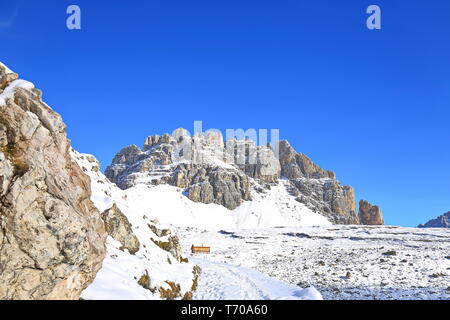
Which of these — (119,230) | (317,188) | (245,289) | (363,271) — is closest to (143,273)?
(119,230)

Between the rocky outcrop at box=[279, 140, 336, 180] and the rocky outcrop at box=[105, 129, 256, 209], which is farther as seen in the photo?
the rocky outcrop at box=[279, 140, 336, 180]

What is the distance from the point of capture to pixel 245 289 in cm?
2256

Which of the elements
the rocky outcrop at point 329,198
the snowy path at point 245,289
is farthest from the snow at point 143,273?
the rocky outcrop at point 329,198

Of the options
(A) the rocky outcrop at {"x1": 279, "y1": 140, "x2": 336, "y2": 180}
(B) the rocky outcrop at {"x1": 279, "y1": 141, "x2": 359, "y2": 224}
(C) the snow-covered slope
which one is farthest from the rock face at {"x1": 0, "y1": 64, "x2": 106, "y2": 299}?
(A) the rocky outcrop at {"x1": 279, "y1": 140, "x2": 336, "y2": 180}

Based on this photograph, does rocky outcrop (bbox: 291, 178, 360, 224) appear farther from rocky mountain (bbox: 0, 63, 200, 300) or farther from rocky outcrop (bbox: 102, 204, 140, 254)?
rocky mountain (bbox: 0, 63, 200, 300)

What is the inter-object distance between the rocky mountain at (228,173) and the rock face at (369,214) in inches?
20.8

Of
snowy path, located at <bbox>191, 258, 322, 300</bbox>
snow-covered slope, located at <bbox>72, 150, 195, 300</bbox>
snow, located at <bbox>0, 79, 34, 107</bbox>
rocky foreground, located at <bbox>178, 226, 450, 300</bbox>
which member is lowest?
rocky foreground, located at <bbox>178, 226, 450, 300</bbox>

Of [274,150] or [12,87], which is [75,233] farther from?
[274,150]

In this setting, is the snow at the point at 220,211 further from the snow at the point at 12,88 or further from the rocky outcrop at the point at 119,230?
the snow at the point at 12,88

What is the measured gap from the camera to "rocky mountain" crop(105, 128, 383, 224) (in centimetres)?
15462

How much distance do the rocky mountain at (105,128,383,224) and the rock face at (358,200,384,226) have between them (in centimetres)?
53
